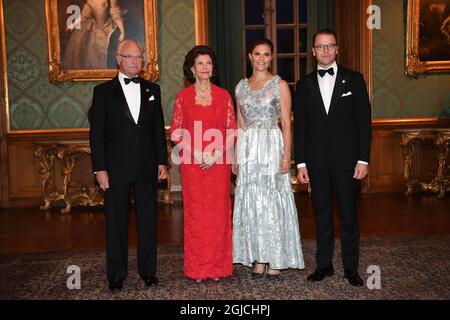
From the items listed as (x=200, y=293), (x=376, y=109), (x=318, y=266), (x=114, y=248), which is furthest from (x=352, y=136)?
(x=376, y=109)

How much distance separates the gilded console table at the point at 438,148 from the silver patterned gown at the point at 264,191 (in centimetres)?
392

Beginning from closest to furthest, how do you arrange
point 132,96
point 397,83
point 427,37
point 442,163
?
1. point 132,96
2. point 442,163
3. point 427,37
4. point 397,83

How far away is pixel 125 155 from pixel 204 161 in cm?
50

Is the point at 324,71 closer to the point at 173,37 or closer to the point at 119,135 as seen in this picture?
the point at 119,135

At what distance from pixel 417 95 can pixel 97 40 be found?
433 centimetres

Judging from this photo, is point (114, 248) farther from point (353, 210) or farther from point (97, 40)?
point (97, 40)

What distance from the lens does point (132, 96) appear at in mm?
3428

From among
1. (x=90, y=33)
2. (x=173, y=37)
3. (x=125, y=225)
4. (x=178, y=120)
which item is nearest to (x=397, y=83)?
(x=173, y=37)

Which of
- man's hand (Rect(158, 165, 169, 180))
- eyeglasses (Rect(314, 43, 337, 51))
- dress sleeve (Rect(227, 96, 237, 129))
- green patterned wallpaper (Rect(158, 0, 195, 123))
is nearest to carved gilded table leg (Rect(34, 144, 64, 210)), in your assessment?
green patterned wallpaper (Rect(158, 0, 195, 123))

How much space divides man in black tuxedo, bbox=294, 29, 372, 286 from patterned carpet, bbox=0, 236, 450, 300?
0.20 meters

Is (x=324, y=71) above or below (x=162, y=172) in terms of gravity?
above

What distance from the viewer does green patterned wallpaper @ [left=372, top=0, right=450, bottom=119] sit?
288 inches

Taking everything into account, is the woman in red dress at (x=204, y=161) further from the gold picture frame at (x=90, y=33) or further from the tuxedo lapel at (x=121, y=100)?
the gold picture frame at (x=90, y=33)

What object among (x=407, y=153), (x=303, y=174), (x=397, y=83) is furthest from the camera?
(x=397, y=83)
